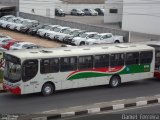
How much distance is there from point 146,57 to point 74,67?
517 centimetres

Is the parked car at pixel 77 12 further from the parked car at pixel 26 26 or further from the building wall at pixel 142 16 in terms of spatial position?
the parked car at pixel 26 26

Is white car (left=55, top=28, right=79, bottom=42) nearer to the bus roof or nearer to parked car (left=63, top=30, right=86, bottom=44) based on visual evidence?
parked car (left=63, top=30, right=86, bottom=44)

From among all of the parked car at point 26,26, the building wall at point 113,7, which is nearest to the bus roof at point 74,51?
the parked car at point 26,26

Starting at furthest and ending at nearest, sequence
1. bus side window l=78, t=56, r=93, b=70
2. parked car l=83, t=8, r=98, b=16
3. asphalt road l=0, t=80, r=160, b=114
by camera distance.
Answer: parked car l=83, t=8, r=98, b=16
bus side window l=78, t=56, r=93, b=70
asphalt road l=0, t=80, r=160, b=114

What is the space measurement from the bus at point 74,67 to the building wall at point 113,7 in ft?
115

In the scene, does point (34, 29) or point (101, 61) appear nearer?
point (101, 61)

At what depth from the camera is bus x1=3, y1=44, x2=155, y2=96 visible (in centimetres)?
2120

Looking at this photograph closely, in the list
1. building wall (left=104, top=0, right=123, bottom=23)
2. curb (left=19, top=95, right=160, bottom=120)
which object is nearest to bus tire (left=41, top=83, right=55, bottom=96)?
→ curb (left=19, top=95, right=160, bottom=120)

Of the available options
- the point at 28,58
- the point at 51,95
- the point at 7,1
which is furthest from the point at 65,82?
the point at 7,1

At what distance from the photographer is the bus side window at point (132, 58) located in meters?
25.0

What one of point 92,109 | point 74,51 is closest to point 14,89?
point 74,51

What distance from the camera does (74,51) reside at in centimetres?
2305

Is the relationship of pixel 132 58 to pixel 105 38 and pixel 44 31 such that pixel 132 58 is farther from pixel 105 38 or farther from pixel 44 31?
pixel 44 31

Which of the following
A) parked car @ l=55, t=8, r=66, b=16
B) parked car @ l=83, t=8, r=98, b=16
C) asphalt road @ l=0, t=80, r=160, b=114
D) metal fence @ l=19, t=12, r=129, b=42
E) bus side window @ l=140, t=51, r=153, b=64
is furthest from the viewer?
parked car @ l=83, t=8, r=98, b=16
